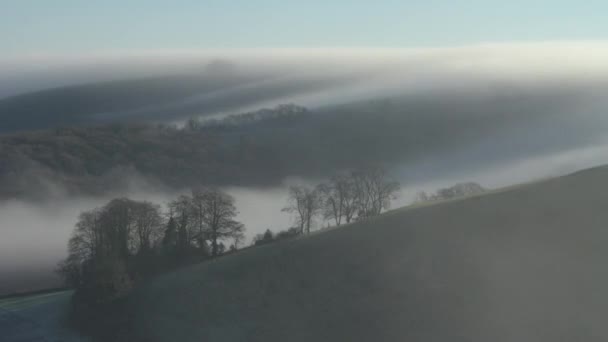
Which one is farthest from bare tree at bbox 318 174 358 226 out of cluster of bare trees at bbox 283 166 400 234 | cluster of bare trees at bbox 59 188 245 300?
cluster of bare trees at bbox 59 188 245 300

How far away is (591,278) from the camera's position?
2653cm

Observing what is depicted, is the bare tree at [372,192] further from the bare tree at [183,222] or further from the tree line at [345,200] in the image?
the bare tree at [183,222]

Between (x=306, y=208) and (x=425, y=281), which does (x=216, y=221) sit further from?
(x=425, y=281)

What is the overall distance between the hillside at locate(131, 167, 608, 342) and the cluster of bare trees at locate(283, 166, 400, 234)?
9.89 m


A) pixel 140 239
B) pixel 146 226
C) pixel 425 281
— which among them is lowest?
pixel 425 281

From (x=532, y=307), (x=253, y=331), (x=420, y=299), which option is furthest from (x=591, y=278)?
(x=253, y=331)

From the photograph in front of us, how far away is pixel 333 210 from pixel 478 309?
79.3 ft

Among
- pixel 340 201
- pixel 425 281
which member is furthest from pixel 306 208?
pixel 425 281

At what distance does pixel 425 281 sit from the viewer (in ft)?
97.6

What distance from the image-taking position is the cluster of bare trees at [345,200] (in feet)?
162

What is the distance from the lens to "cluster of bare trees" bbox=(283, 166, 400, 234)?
4928 cm

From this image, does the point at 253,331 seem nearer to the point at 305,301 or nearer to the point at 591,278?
the point at 305,301

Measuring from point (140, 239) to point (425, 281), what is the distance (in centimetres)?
2026

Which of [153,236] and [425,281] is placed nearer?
[425,281]
